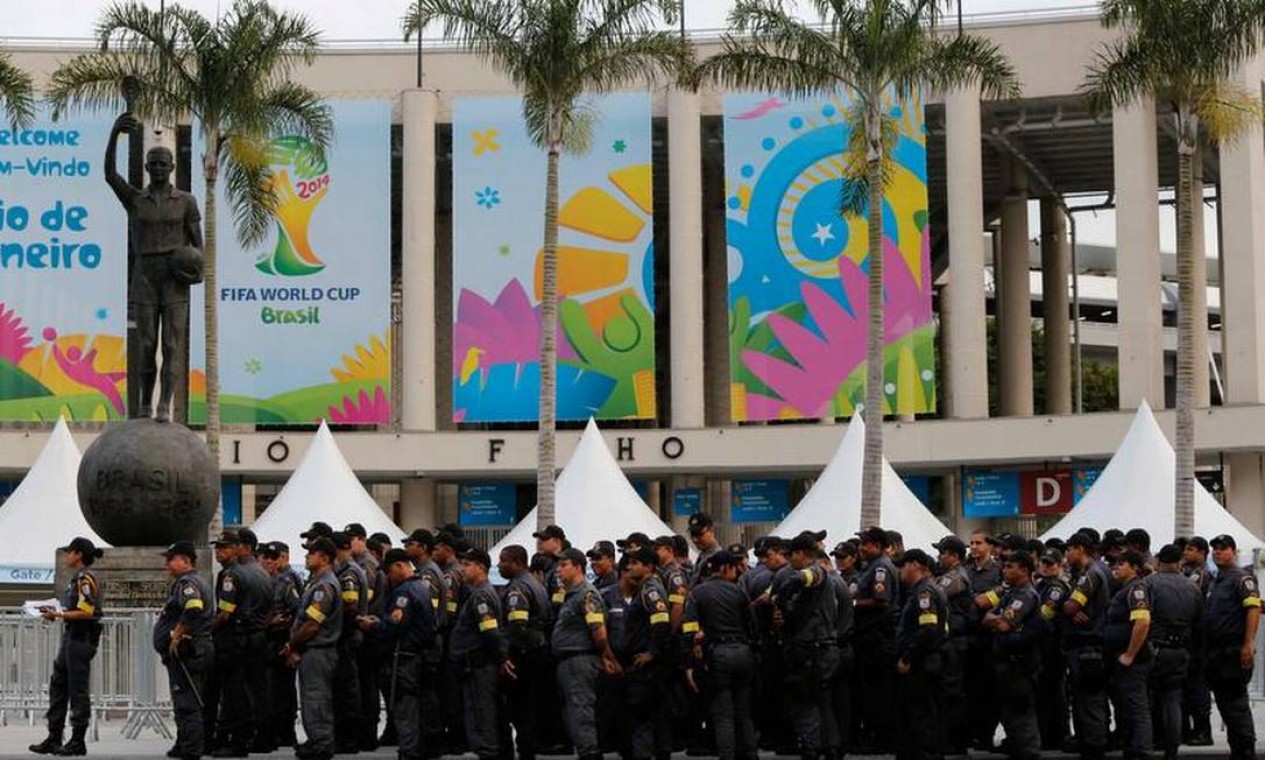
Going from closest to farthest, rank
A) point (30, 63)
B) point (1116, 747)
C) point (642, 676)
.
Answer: point (642, 676)
point (1116, 747)
point (30, 63)

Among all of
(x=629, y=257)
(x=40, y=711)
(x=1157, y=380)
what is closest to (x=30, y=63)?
(x=629, y=257)

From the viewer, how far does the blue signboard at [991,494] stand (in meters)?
51.0

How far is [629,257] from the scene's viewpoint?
50.7 metres

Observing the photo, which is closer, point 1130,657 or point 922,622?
point 922,622

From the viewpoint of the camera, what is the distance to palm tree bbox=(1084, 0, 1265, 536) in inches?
1323

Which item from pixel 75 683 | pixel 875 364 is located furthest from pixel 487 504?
pixel 75 683

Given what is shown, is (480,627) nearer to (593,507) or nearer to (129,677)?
(129,677)

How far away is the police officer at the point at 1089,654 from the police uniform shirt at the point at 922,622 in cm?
128

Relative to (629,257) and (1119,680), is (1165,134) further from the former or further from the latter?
(1119,680)

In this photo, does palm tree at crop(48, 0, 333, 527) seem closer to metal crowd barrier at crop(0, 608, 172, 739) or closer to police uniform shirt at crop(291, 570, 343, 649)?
metal crowd barrier at crop(0, 608, 172, 739)

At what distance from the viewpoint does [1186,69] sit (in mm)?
33750

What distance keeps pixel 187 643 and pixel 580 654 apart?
3.43 meters

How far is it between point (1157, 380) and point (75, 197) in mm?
25287

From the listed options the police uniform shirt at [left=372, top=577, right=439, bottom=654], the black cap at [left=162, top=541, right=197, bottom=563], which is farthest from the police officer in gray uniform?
the black cap at [left=162, top=541, right=197, bottom=563]
